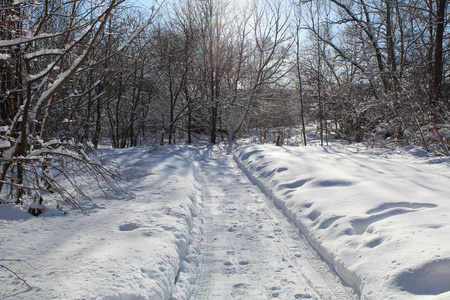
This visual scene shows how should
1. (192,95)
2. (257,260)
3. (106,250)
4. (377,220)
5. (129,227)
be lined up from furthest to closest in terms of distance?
(192,95) < (129,227) < (377,220) < (257,260) < (106,250)

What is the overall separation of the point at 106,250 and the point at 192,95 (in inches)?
680

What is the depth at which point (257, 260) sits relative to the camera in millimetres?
3242

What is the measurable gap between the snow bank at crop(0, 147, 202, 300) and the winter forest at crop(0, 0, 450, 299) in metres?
0.09

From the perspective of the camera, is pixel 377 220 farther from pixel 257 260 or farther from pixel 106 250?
pixel 106 250

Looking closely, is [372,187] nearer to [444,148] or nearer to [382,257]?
[382,257]

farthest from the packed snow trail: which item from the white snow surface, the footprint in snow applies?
the footprint in snow

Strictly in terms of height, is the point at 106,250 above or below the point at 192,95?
below

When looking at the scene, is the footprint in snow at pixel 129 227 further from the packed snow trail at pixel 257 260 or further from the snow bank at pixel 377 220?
the snow bank at pixel 377 220

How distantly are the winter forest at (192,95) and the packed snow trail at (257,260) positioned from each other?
9 centimetres

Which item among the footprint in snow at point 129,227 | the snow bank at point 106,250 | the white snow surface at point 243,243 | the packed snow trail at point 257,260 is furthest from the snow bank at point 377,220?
the footprint in snow at point 129,227

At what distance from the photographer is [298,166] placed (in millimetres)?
7098

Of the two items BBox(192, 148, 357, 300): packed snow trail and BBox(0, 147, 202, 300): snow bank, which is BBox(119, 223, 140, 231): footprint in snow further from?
BBox(192, 148, 357, 300): packed snow trail

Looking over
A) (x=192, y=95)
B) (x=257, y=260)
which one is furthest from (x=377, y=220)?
(x=192, y=95)

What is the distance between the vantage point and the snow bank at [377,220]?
2408 millimetres
